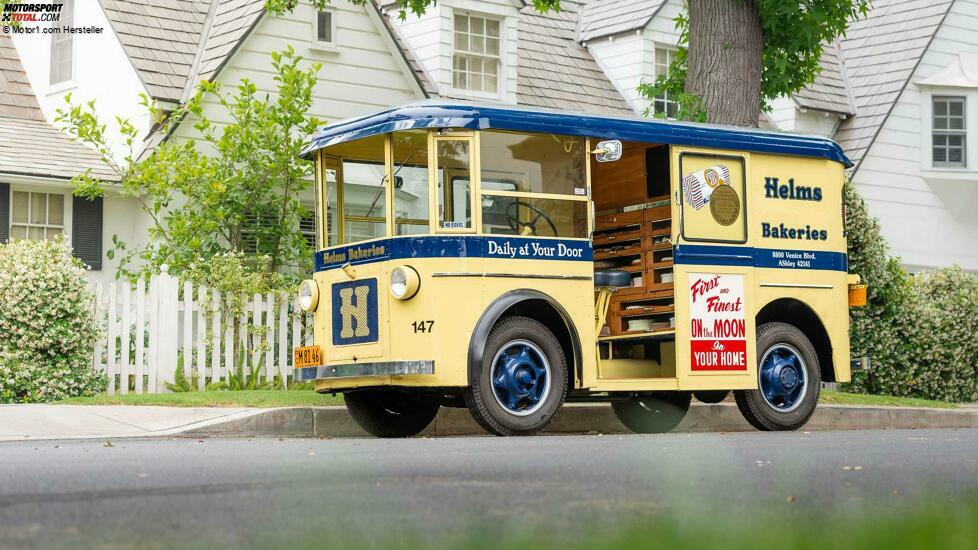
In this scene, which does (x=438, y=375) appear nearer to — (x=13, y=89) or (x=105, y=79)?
(x=105, y=79)

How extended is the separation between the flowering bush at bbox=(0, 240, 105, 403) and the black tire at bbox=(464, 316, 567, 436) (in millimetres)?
5759

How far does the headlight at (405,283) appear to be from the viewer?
35.8 feet

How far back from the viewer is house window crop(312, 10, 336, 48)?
20906mm

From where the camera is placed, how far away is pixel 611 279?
12070 mm

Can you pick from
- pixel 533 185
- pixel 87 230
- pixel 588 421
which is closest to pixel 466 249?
pixel 533 185

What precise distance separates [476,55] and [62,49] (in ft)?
20.8

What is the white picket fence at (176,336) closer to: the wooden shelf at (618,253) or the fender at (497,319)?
the wooden shelf at (618,253)

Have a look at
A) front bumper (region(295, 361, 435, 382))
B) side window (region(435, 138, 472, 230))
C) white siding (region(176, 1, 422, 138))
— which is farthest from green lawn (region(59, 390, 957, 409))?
white siding (region(176, 1, 422, 138))

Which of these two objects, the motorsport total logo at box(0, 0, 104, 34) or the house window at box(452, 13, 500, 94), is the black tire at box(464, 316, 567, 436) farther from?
the motorsport total logo at box(0, 0, 104, 34)

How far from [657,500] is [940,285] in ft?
53.8

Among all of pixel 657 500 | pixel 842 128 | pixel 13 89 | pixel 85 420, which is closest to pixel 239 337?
pixel 85 420

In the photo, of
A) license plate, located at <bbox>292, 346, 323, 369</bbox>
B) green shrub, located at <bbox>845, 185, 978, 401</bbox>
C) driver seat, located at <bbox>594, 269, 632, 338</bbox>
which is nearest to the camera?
license plate, located at <bbox>292, 346, 323, 369</bbox>

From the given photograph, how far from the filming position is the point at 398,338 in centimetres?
1108

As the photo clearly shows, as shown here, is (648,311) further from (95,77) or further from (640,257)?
(95,77)
